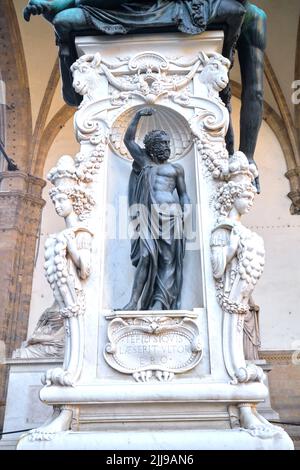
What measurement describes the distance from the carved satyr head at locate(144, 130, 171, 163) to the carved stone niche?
3.23ft

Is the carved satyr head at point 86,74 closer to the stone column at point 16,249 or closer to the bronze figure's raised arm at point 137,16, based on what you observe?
the bronze figure's raised arm at point 137,16

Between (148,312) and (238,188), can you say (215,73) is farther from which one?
(148,312)

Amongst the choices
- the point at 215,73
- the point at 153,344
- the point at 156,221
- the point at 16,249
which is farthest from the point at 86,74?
the point at 16,249

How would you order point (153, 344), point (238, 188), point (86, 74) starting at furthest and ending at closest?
1. point (86, 74)
2. point (238, 188)
3. point (153, 344)

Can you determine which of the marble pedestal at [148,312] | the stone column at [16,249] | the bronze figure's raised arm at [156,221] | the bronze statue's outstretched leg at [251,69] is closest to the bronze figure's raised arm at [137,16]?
the marble pedestal at [148,312]

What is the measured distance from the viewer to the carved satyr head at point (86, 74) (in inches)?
111

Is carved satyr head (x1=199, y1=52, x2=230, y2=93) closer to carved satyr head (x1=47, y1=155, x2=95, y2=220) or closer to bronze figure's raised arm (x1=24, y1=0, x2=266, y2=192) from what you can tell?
bronze figure's raised arm (x1=24, y1=0, x2=266, y2=192)

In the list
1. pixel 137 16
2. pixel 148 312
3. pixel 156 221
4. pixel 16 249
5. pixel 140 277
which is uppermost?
pixel 16 249

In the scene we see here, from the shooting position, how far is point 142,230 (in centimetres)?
256

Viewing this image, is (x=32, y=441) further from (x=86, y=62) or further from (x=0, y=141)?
(x=0, y=141)

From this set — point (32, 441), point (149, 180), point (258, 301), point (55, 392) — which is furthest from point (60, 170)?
point (258, 301)

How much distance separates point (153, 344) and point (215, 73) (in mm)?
1700

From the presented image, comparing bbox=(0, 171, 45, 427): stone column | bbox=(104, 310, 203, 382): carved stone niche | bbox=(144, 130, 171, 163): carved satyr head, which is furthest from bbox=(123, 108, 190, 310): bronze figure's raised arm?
bbox=(0, 171, 45, 427): stone column

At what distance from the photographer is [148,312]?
2270 millimetres
